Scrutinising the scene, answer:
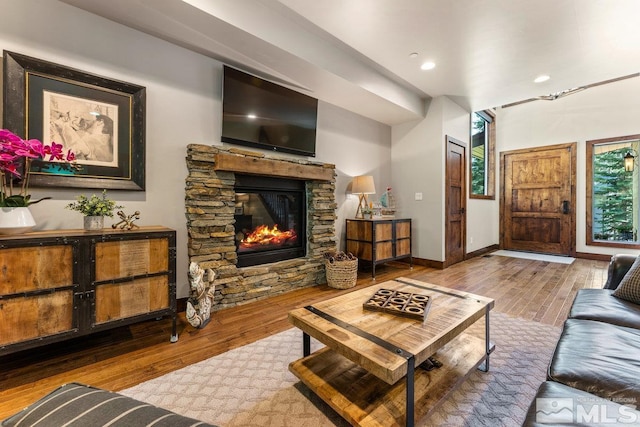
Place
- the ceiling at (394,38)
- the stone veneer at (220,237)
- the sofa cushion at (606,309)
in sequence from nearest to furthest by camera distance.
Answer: the sofa cushion at (606,309), the ceiling at (394,38), the stone veneer at (220,237)

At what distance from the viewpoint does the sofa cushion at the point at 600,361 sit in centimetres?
96

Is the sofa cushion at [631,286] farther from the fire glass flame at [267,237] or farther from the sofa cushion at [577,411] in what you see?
the fire glass flame at [267,237]

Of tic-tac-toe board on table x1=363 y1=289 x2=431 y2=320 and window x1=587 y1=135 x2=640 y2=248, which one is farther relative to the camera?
window x1=587 y1=135 x2=640 y2=248

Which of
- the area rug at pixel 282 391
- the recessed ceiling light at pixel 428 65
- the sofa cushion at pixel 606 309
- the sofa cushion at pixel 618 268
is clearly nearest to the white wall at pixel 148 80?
the area rug at pixel 282 391

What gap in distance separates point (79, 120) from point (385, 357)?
2.69 metres

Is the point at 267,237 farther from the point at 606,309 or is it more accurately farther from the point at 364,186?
the point at 606,309

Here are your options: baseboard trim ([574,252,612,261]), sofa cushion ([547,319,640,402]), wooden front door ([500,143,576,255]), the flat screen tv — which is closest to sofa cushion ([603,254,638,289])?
sofa cushion ([547,319,640,402])

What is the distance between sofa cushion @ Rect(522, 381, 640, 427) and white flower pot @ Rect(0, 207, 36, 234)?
263cm

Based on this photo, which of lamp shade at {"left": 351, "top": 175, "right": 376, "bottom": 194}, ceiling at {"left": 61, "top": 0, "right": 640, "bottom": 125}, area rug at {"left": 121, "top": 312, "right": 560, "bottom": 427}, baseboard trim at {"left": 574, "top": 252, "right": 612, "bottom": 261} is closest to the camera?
area rug at {"left": 121, "top": 312, "right": 560, "bottom": 427}

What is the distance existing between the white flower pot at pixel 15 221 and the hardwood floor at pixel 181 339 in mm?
893

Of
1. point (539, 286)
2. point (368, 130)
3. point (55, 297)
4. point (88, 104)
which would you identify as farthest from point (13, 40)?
point (539, 286)

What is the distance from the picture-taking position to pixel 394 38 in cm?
278

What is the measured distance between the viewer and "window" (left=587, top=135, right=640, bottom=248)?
189 inches

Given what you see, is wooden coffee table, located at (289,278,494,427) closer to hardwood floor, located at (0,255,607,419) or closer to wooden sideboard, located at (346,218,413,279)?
hardwood floor, located at (0,255,607,419)
